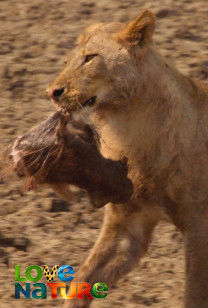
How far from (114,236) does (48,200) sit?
3.39 ft

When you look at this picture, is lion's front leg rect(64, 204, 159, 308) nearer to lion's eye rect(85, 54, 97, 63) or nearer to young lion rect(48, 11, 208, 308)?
young lion rect(48, 11, 208, 308)

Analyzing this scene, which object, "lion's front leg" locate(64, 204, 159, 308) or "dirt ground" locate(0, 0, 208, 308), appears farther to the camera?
"dirt ground" locate(0, 0, 208, 308)

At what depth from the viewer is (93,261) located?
16.4 feet

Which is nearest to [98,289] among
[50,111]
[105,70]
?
[105,70]

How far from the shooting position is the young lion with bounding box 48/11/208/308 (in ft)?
14.8

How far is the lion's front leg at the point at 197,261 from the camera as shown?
186 inches

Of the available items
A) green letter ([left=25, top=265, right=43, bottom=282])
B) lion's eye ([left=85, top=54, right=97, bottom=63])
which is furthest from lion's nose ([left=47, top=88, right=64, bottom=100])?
green letter ([left=25, top=265, right=43, bottom=282])

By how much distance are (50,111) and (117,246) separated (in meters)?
1.83

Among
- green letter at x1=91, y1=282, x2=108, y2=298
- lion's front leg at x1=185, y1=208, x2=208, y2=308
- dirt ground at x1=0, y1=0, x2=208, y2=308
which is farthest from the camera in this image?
dirt ground at x1=0, y1=0, x2=208, y2=308

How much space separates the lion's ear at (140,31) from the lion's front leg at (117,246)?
893mm

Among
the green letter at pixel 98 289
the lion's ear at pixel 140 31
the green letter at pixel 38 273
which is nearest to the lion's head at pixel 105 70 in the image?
the lion's ear at pixel 140 31

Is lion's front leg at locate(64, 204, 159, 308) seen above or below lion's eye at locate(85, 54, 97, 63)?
below

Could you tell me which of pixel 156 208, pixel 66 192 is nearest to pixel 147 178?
pixel 156 208

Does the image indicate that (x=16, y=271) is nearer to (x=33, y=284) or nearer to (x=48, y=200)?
(x=33, y=284)
